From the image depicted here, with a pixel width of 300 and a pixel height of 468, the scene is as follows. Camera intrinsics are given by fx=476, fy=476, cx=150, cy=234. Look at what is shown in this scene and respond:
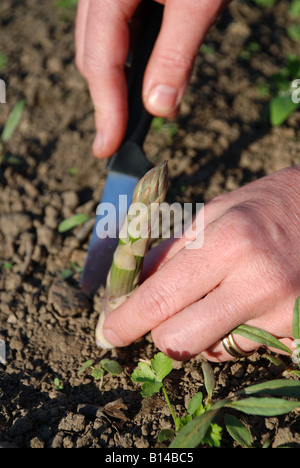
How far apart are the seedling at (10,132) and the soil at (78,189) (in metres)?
0.04

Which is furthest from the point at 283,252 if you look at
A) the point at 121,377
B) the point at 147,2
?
the point at 147,2

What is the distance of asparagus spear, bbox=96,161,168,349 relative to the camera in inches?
59.1

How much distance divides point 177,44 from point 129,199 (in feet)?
2.08

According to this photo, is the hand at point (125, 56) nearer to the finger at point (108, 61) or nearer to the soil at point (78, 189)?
the finger at point (108, 61)

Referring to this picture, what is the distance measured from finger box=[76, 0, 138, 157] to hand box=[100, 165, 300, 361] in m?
0.69

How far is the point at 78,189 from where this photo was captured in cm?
254

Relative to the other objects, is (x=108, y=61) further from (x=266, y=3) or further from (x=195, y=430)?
(x=266, y=3)

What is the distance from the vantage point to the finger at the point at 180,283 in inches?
59.3

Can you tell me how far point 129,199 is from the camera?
6.52ft

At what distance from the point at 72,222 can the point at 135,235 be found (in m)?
0.73

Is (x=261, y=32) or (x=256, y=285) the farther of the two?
(x=261, y=32)

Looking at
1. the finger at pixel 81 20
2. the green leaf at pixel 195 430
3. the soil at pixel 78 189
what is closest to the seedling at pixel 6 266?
the soil at pixel 78 189

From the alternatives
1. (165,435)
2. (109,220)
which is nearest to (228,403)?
(165,435)
